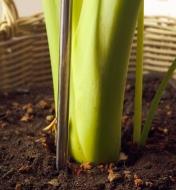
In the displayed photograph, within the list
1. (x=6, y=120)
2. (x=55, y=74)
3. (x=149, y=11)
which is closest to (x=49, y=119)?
(x=6, y=120)

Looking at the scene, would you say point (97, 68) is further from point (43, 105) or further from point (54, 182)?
point (43, 105)

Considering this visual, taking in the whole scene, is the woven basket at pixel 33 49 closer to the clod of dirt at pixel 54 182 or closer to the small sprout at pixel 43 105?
the small sprout at pixel 43 105

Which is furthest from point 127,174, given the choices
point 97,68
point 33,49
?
point 33,49

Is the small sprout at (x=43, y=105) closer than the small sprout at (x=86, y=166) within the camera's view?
No

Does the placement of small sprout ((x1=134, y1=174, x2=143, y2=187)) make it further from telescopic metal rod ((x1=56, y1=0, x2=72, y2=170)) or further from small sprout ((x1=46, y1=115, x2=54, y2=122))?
small sprout ((x1=46, y1=115, x2=54, y2=122))

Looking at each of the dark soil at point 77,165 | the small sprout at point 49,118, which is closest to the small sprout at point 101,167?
the dark soil at point 77,165

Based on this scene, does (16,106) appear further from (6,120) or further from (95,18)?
(95,18)
